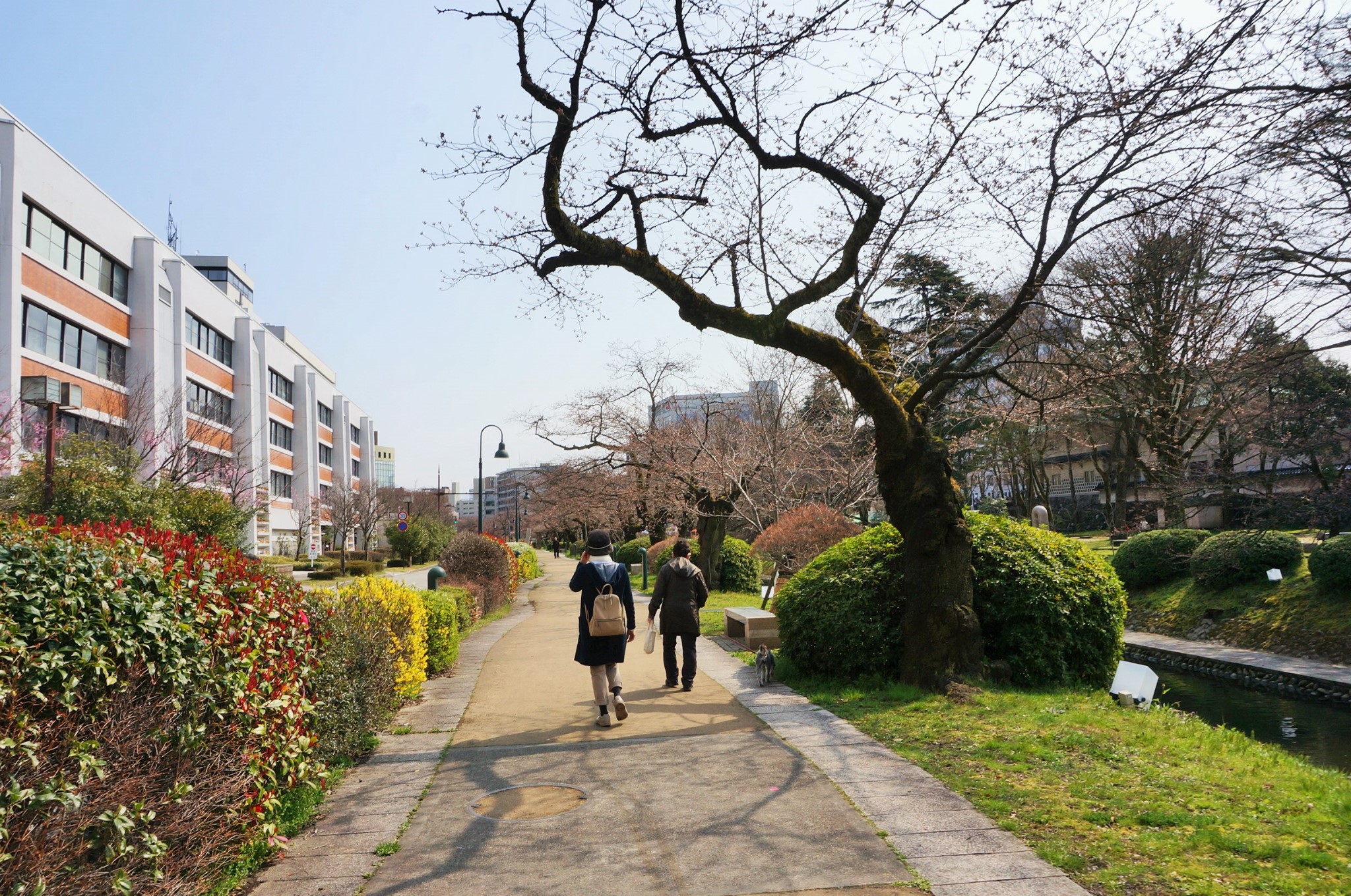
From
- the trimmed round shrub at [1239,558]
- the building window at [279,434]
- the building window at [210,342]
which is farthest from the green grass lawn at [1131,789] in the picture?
the building window at [279,434]

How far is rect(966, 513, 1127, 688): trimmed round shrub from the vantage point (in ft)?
27.8

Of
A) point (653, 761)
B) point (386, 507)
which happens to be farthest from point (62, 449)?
point (386, 507)

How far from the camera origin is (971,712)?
7.27 meters

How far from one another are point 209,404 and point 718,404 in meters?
27.6

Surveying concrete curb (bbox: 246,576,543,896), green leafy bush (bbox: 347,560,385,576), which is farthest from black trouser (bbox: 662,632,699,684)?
green leafy bush (bbox: 347,560,385,576)

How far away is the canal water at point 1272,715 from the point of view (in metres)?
8.97

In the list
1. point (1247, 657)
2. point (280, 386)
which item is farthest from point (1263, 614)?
point (280, 386)

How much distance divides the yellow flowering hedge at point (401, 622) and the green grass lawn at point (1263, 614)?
13.6m

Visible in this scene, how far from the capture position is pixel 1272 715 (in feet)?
35.2

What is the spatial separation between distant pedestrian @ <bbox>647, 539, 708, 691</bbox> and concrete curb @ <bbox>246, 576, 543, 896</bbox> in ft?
7.28

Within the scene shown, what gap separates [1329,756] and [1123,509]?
2229 cm

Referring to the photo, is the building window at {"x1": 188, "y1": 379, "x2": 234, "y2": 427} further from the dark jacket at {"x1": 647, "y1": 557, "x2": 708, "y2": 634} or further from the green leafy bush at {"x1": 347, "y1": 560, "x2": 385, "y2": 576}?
the dark jacket at {"x1": 647, "y1": 557, "x2": 708, "y2": 634}

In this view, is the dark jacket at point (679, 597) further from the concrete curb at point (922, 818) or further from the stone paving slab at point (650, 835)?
the stone paving slab at point (650, 835)

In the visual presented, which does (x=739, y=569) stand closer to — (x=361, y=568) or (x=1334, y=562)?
(x=1334, y=562)
